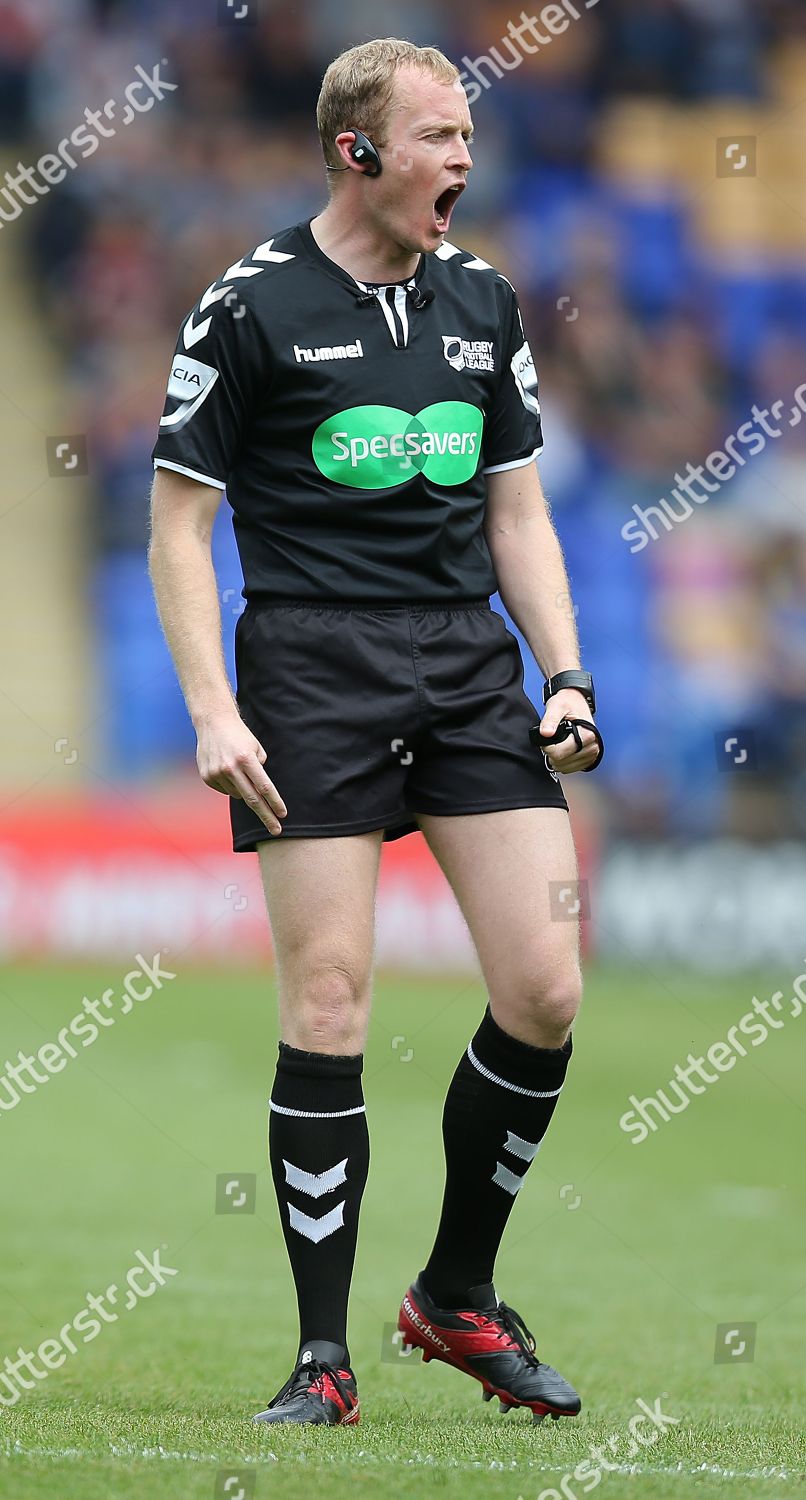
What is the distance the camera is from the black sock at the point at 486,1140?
149 inches

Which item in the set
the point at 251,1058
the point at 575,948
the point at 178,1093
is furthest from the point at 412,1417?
the point at 251,1058

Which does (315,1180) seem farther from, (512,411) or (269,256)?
(269,256)

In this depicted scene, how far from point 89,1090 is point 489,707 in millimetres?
5500

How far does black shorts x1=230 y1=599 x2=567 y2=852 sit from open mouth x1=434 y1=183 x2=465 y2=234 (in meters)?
0.66

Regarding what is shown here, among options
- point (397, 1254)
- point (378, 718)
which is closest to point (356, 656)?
point (378, 718)

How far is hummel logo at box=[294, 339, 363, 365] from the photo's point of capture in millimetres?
3586

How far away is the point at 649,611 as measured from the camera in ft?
46.6

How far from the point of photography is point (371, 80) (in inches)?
141

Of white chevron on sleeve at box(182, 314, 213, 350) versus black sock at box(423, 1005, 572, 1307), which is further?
black sock at box(423, 1005, 572, 1307)

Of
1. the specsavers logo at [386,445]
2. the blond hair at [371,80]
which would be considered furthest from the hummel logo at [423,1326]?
the blond hair at [371,80]

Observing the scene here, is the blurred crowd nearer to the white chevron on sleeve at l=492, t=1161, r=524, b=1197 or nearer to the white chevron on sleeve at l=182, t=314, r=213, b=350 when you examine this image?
the white chevron on sleeve at l=492, t=1161, r=524, b=1197

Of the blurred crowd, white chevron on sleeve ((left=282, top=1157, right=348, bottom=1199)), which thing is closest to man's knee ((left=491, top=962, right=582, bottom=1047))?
white chevron on sleeve ((left=282, top=1157, right=348, bottom=1199))

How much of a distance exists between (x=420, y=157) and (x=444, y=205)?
4.1 inches

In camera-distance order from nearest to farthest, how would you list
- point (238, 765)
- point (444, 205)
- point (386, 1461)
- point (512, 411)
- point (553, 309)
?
1. point (386, 1461)
2. point (238, 765)
3. point (444, 205)
4. point (512, 411)
5. point (553, 309)
